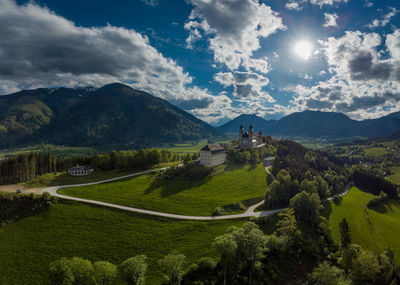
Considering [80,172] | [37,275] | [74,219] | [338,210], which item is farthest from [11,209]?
[338,210]

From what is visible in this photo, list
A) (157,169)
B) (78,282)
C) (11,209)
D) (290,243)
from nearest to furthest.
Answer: (78,282) → (290,243) → (11,209) → (157,169)

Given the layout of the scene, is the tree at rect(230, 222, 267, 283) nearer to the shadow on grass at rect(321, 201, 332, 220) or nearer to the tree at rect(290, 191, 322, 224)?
the tree at rect(290, 191, 322, 224)

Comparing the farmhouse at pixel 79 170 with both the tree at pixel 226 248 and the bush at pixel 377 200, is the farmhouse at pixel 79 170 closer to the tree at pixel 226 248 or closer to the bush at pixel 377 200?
the tree at pixel 226 248

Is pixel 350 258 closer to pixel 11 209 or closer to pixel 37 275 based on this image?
pixel 37 275

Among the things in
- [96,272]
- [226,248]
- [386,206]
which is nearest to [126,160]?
[96,272]

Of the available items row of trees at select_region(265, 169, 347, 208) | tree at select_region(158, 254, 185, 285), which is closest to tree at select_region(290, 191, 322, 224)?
row of trees at select_region(265, 169, 347, 208)

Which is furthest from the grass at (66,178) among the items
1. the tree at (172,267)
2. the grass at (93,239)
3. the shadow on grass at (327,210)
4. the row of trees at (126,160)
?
the shadow on grass at (327,210)

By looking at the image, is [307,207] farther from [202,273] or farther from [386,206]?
[386,206]
